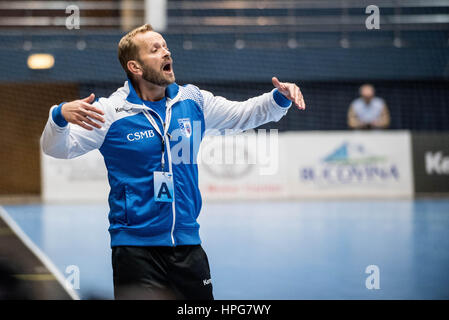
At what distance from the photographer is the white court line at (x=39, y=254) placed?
4.93m

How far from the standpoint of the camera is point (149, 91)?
296 cm

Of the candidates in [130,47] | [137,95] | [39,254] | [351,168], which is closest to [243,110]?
[137,95]

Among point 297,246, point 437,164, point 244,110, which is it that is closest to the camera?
point 244,110

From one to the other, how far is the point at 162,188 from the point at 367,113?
37.2 feet

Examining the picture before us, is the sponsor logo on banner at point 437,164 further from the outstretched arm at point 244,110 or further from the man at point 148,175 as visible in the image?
the man at point 148,175

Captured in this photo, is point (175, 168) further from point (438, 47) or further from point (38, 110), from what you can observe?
point (38, 110)

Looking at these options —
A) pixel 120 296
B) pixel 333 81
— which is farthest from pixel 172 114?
pixel 333 81

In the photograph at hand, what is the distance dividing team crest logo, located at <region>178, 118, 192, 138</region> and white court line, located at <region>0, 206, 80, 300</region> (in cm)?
→ 221

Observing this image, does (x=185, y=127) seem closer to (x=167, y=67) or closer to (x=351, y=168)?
(x=167, y=67)

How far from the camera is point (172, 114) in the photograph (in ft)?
9.63

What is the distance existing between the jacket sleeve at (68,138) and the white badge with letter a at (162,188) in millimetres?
347

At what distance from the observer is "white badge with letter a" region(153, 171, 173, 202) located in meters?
2.78

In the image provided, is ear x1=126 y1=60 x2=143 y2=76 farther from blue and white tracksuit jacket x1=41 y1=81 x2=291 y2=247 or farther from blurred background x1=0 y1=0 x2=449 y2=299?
blurred background x1=0 y1=0 x2=449 y2=299

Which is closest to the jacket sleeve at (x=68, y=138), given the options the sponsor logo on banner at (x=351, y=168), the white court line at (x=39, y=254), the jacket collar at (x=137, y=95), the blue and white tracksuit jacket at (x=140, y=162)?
the blue and white tracksuit jacket at (x=140, y=162)
